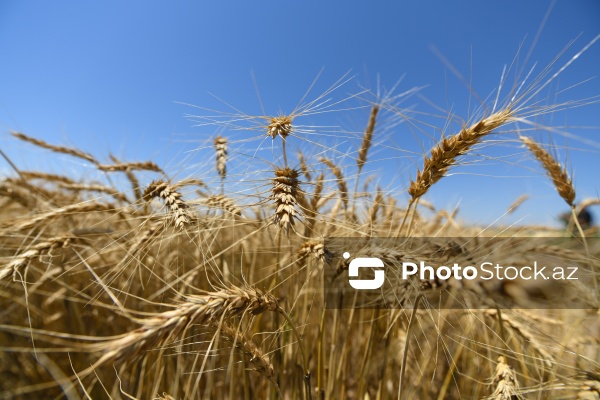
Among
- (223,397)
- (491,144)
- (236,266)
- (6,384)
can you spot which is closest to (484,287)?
(491,144)

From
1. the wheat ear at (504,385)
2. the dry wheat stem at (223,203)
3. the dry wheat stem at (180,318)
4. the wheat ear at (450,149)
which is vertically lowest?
the wheat ear at (504,385)

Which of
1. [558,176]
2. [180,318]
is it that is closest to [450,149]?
[558,176]

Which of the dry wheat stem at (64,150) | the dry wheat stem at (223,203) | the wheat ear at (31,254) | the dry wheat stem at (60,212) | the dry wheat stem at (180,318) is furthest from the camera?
the dry wheat stem at (64,150)

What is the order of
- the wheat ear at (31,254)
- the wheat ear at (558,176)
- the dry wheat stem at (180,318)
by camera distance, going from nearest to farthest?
1. the dry wheat stem at (180,318)
2. the wheat ear at (31,254)
3. the wheat ear at (558,176)

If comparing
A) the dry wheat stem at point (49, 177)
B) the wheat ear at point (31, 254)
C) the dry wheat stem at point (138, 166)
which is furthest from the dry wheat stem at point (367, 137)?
the dry wheat stem at point (49, 177)

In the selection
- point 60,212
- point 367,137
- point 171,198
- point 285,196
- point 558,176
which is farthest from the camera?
point 367,137

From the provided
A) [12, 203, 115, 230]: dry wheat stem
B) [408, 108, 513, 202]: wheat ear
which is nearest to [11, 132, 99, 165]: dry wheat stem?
[12, 203, 115, 230]: dry wheat stem

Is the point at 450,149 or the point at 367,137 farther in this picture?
the point at 367,137

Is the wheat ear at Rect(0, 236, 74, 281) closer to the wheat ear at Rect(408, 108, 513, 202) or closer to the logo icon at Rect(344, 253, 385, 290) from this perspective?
the logo icon at Rect(344, 253, 385, 290)

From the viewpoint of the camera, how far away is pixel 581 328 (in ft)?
4.90

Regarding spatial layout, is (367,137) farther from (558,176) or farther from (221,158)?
(558,176)

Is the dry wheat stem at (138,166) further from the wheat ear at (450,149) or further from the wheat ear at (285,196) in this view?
the wheat ear at (450,149)

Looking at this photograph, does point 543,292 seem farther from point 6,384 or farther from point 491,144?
point 6,384

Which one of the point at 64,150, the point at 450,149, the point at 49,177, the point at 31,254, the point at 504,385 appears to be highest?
the point at 64,150
